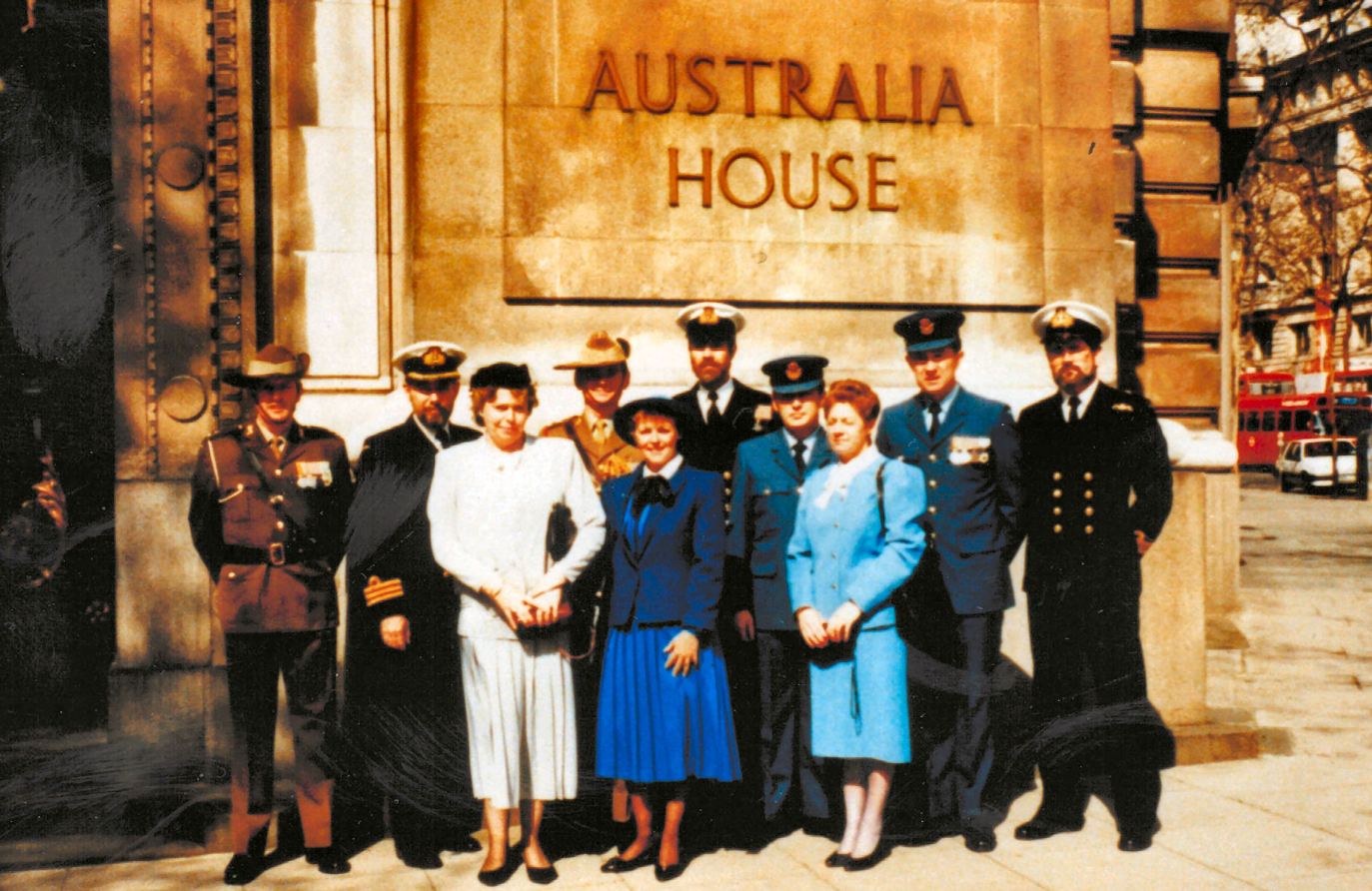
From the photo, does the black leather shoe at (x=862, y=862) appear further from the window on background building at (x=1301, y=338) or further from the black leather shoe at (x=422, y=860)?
the window on background building at (x=1301, y=338)

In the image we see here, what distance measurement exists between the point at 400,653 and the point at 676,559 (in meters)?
1.33

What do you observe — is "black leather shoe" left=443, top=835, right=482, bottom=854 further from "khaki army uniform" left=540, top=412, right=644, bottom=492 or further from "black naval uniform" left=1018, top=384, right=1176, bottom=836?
"black naval uniform" left=1018, top=384, right=1176, bottom=836

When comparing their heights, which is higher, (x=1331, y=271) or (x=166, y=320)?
(x=1331, y=271)

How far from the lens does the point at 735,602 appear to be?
6.34 meters

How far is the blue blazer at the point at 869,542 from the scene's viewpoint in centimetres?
591

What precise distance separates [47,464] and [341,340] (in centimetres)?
241

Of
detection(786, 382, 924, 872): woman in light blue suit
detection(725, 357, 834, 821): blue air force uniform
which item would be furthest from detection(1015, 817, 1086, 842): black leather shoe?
detection(725, 357, 834, 821): blue air force uniform

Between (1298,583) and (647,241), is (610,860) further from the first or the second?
(1298,583)

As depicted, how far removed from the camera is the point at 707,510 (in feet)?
19.4

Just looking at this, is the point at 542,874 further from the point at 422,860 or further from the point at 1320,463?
the point at 1320,463

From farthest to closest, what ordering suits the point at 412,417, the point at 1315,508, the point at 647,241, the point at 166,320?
1. the point at 1315,508
2. the point at 647,241
3. the point at 166,320
4. the point at 412,417

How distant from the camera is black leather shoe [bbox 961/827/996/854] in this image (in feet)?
19.9

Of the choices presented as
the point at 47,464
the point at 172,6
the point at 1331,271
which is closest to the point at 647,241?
the point at 172,6

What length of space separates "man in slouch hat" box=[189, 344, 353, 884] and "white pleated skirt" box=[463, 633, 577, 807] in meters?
0.73
